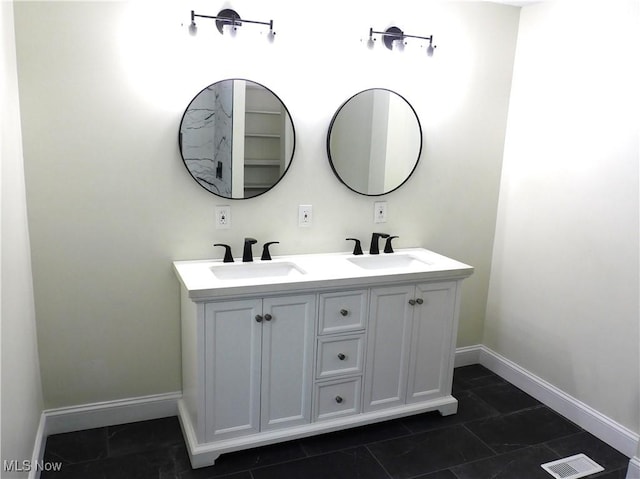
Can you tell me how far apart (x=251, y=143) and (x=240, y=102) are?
204 millimetres

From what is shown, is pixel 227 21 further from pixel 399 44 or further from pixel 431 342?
pixel 431 342

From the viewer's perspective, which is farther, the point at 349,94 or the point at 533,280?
the point at 533,280

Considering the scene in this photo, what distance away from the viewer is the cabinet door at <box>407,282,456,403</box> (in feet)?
8.53

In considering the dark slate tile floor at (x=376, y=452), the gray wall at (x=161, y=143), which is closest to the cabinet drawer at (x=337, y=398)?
the dark slate tile floor at (x=376, y=452)

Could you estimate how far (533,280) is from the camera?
2990mm

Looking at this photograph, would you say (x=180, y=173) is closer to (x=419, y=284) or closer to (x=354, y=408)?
(x=419, y=284)

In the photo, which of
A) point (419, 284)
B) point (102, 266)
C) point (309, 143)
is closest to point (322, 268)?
point (419, 284)

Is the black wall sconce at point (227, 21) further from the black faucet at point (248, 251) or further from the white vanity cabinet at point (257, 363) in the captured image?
the white vanity cabinet at point (257, 363)

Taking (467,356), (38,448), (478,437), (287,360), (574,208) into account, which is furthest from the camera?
(467,356)

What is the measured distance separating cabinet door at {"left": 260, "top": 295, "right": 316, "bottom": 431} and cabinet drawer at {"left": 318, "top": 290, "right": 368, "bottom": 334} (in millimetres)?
57

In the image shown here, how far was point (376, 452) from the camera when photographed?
243 cm

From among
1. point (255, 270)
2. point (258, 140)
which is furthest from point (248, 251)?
point (258, 140)

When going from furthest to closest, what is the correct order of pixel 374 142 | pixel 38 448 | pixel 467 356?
pixel 467 356 < pixel 374 142 < pixel 38 448

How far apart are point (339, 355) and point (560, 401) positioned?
4.47ft
